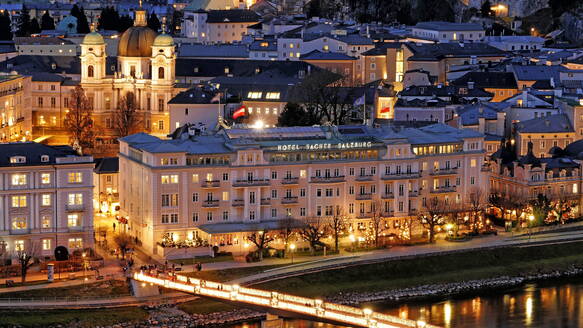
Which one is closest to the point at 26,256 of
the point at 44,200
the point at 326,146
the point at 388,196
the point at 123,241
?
the point at 44,200

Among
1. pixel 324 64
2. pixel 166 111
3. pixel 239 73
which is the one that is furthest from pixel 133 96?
pixel 324 64

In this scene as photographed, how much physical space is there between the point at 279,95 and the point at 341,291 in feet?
102

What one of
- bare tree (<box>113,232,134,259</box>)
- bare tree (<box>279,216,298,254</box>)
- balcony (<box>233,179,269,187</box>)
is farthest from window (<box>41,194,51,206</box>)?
bare tree (<box>279,216,298,254</box>)

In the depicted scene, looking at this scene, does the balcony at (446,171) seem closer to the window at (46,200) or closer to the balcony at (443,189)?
the balcony at (443,189)

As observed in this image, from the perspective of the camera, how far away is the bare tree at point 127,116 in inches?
3556

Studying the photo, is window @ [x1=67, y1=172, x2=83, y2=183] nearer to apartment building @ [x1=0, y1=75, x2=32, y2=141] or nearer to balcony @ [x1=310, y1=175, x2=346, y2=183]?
balcony @ [x1=310, y1=175, x2=346, y2=183]

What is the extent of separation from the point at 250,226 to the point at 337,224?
3.64 m

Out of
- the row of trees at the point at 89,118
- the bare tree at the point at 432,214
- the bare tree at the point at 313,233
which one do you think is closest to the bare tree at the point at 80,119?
the row of trees at the point at 89,118

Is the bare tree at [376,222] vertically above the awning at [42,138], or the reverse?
the awning at [42,138]

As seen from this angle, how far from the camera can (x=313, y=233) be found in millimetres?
64938

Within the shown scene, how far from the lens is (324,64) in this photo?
4094 inches

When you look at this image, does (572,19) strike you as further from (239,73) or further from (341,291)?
(341,291)

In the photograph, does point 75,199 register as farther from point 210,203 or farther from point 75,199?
point 210,203

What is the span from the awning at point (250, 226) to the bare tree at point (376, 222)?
3108 mm
